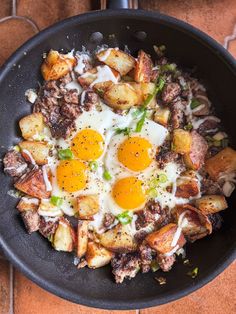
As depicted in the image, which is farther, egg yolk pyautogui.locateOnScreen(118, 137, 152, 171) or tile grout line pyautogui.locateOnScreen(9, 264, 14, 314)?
tile grout line pyautogui.locateOnScreen(9, 264, 14, 314)

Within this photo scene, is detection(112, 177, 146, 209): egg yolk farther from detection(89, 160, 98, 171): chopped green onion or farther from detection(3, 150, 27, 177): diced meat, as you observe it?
detection(3, 150, 27, 177): diced meat

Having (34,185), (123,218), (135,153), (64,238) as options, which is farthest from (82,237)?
(135,153)

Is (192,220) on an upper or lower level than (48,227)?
upper

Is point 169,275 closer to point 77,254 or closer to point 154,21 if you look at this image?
point 77,254

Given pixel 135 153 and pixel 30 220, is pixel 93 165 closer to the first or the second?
pixel 135 153

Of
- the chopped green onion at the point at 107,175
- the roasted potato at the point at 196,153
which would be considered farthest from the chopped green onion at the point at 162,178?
the chopped green onion at the point at 107,175

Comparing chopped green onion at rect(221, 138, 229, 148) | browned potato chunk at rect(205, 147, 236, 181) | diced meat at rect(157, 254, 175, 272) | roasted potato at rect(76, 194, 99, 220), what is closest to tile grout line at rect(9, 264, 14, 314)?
roasted potato at rect(76, 194, 99, 220)

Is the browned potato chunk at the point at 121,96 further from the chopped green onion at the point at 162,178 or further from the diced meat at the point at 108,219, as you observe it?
the diced meat at the point at 108,219
